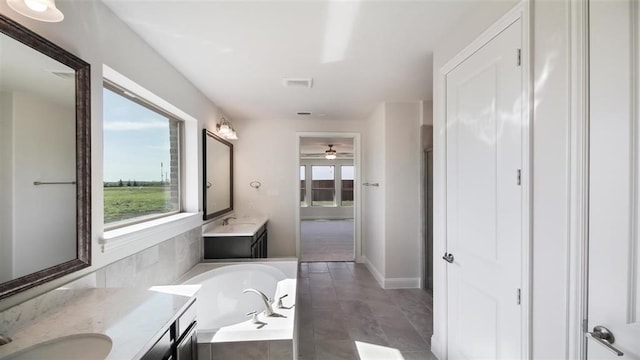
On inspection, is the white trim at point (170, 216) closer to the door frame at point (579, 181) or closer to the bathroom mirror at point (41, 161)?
the bathroom mirror at point (41, 161)

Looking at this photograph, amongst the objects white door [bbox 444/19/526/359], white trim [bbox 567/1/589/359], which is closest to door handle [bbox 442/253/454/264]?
white door [bbox 444/19/526/359]

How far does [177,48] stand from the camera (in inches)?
82.8

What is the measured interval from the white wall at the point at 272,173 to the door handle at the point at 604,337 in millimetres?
3871

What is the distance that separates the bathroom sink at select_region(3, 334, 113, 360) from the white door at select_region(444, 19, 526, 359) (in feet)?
5.88

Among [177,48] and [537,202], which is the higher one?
[177,48]

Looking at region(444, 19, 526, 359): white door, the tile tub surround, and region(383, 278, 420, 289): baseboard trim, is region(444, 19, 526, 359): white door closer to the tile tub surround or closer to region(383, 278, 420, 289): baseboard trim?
region(383, 278, 420, 289): baseboard trim

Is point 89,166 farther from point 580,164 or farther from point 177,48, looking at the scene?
point 580,164

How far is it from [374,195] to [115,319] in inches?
135

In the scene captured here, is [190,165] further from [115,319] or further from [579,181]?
[579,181]

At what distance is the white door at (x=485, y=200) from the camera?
4.54 ft

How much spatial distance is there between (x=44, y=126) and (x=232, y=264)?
7.08 feet

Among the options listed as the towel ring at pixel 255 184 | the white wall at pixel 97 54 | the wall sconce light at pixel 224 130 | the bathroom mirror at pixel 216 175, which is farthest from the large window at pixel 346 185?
the white wall at pixel 97 54

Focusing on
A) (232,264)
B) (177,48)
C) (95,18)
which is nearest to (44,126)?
(95,18)

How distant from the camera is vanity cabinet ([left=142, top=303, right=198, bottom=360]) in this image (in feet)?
3.76
